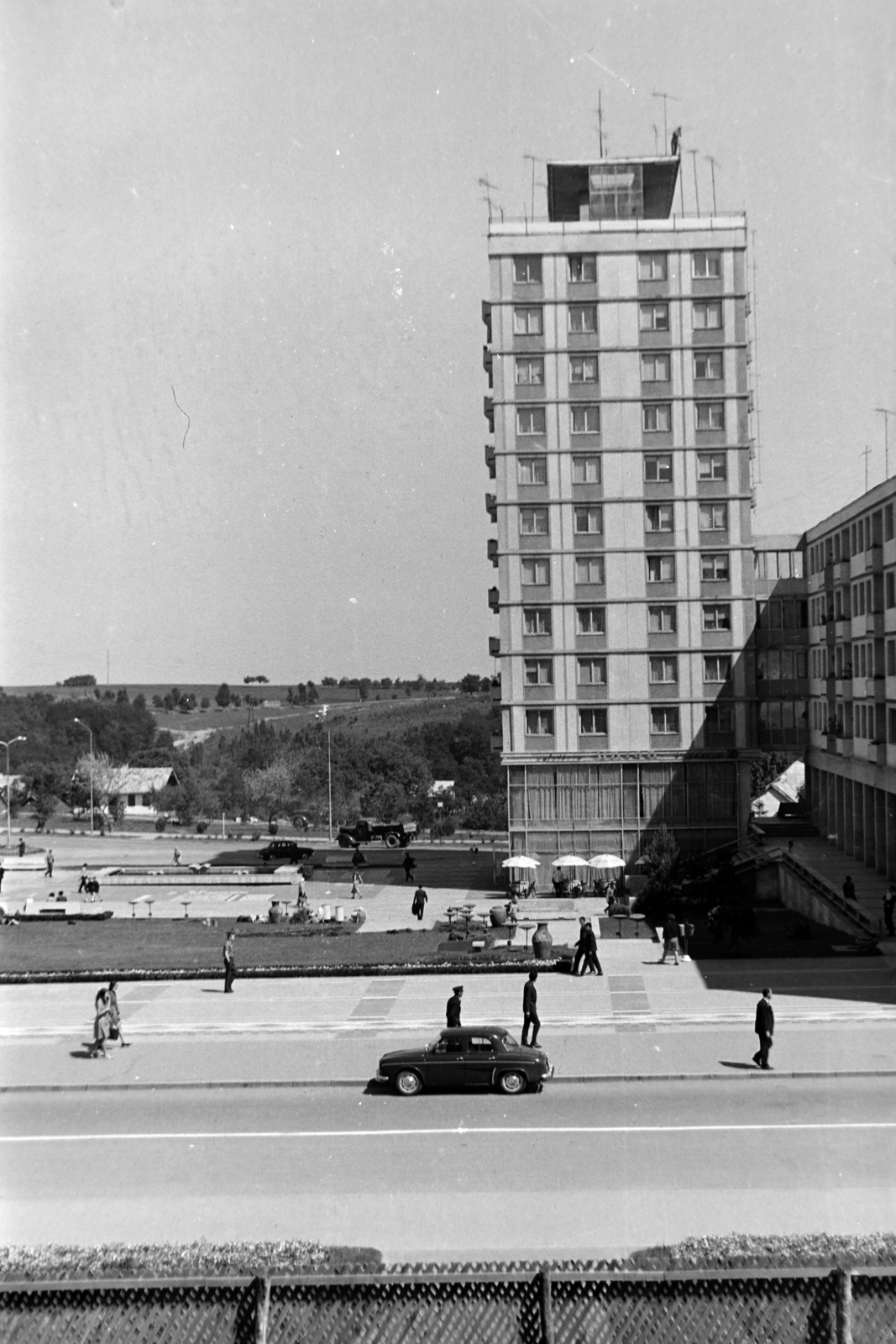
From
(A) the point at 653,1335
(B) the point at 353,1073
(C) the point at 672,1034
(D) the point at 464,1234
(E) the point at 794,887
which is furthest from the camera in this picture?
(E) the point at 794,887

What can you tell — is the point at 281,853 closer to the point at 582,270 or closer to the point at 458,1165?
the point at 582,270

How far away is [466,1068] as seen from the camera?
2433cm

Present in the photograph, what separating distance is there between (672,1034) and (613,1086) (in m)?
4.11

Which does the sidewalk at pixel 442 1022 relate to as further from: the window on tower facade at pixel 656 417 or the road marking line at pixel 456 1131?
the window on tower facade at pixel 656 417

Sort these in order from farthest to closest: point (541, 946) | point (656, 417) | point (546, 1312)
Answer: point (656, 417)
point (541, 946)
point (546, 1312)

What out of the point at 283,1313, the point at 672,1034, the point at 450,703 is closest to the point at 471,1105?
the point at 672,1034

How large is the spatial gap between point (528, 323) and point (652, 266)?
19.6 feet

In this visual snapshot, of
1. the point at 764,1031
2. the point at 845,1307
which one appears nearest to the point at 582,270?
the point at 764,1031

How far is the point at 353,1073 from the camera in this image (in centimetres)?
2577

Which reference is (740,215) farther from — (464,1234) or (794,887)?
(464,1234)

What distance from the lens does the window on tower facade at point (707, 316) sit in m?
57.8

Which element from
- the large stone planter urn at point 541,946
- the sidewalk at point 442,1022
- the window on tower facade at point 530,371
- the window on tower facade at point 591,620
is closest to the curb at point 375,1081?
the sidewalk at point 442,1022

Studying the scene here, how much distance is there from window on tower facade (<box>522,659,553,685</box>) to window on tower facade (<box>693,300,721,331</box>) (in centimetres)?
1601

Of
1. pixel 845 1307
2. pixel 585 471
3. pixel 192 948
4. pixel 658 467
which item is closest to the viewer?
pixel 845 1307
